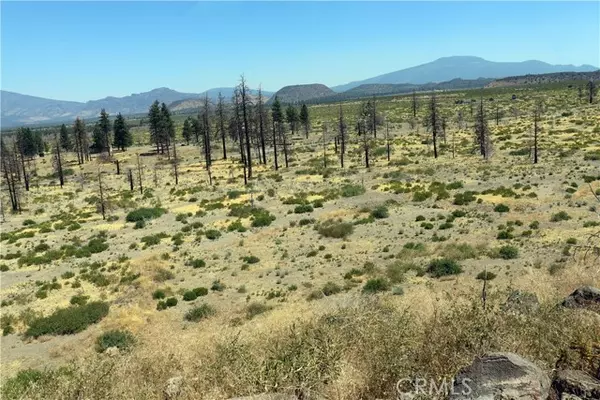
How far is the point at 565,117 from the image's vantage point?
10188 centimetres

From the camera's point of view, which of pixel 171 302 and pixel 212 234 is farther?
pixel 212 234

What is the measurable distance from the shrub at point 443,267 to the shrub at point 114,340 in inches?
559

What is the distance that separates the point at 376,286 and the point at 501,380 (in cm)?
1574

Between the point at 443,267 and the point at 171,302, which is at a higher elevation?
the point at 443,267

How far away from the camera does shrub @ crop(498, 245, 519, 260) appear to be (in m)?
23.9

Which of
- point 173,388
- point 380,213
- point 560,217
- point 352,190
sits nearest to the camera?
point 173,388

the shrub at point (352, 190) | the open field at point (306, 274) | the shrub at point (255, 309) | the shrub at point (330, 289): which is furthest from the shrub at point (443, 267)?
the shrub at point (352, 190)

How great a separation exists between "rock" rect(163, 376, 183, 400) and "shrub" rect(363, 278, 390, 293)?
1403 cm

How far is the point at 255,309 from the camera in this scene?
67.2 feet

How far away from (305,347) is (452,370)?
2462mm

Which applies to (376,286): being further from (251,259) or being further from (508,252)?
(251,259)

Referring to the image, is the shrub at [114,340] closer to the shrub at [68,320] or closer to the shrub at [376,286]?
the shrub at [68,320]

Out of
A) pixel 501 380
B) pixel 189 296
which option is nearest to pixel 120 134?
pixel 189 296

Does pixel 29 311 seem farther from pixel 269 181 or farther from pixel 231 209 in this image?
pixel 269 181
